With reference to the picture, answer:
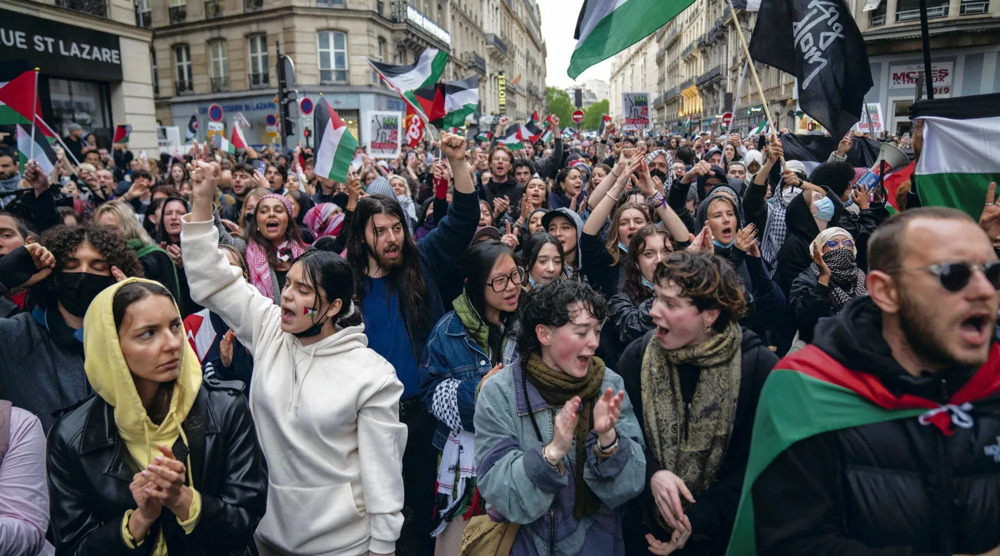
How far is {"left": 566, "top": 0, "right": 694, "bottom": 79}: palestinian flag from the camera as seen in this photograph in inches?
185

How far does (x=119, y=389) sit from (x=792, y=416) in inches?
84.5

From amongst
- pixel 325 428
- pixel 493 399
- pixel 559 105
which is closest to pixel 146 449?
pixel 325 428

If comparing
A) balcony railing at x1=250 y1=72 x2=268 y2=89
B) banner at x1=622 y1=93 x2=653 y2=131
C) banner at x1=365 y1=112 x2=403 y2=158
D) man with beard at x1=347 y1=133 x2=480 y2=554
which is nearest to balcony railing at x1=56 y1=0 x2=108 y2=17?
banner at x1=365 y1=112 x2=403 y2=158

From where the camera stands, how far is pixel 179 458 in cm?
230

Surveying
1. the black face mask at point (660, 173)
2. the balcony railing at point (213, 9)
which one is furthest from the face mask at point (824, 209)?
the balcony railing at point (213, 9)

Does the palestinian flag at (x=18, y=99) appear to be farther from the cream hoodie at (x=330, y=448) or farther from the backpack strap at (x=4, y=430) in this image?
the cream hoodie at (x=330, y=448)

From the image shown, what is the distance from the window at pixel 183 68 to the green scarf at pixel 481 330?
3571cm

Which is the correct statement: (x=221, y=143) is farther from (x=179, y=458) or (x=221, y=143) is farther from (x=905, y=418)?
(x=905, y=418)

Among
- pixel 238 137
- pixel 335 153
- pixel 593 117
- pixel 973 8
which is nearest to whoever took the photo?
pixel 335 153

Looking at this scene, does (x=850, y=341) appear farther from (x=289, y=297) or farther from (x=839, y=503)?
(x=289, y=297)

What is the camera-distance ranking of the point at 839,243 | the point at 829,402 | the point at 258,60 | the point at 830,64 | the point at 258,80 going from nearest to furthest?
1. the point at 829,402
2. the point at 839,243
3. the point at 830,64
4. the point at 258,60
5. the point at 258,80

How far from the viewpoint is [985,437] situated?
169cm

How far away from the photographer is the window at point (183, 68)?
33.8m

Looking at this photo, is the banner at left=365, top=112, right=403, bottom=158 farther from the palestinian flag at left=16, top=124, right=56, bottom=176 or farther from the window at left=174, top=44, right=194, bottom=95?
the window at left=174, top=44, right=194, bottom=95
